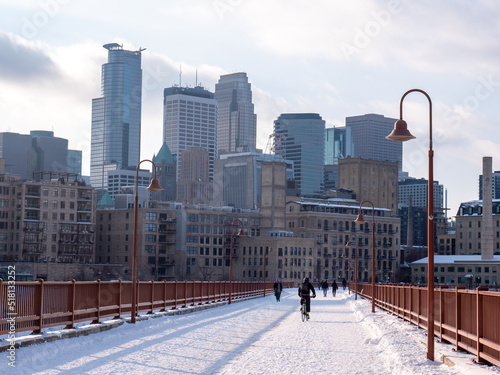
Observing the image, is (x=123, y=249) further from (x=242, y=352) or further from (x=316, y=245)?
(x=242, y=352)

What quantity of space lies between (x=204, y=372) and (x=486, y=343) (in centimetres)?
574

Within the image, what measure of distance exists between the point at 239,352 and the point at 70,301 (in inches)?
251

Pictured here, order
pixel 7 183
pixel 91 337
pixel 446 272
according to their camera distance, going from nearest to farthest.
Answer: pixel 91 337
pixel 7 183
pixel 446 272

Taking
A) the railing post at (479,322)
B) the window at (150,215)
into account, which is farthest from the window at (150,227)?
the railing post at (479,322)

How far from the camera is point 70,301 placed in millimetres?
24891

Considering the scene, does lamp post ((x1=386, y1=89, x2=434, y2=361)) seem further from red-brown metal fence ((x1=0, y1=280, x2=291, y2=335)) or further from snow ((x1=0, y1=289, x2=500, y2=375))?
red-brown metal fence ((x1=0, y1=280, x2=291, y2=335))

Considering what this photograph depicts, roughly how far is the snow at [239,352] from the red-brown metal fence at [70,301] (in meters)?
0.85

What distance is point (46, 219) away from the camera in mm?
158500

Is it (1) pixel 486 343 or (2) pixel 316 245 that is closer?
(1) pixel 486 343

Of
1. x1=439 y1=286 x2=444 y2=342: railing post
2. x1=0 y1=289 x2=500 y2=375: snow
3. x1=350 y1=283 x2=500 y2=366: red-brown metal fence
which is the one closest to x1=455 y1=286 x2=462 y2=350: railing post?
x1=350 y1=283 x2=500 y2=366: red-brown metal fence

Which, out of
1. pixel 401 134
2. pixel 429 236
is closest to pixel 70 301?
pixel 429 236

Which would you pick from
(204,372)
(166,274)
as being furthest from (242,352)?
(166,274)

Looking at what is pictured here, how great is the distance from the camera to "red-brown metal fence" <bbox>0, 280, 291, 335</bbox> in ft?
67.4

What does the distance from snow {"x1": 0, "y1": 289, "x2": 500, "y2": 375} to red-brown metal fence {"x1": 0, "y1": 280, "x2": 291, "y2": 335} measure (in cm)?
85
